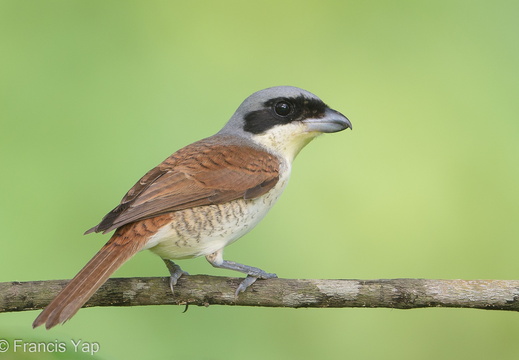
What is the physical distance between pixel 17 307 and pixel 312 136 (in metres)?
1.49

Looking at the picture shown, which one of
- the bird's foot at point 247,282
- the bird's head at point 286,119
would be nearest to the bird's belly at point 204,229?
the bird's foot at point 247,282

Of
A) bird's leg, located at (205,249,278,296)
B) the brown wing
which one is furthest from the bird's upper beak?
bird's leg, located at (205,249,278,296)

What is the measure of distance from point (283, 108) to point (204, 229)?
0.75m

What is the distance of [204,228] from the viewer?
271 cm

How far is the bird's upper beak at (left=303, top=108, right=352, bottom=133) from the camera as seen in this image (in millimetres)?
3031

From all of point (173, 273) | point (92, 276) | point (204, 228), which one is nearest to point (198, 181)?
point (204, 228)

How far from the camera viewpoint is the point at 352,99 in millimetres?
4031

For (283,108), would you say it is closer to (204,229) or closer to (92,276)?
(204,229)

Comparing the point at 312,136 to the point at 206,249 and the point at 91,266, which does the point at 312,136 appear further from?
the point at 91,266

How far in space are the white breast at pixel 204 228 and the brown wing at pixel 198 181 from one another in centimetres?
4

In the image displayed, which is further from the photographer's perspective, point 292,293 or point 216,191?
point 216,191

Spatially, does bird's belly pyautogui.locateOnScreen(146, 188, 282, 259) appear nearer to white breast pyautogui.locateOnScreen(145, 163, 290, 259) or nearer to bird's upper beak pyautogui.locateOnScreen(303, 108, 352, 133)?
white breast pyautogui.locateOnScreen(145, 163, 290, 259)

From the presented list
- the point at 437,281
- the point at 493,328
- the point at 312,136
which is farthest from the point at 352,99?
the point at 437,281

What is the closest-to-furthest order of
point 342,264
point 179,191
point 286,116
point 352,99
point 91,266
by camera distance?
point 91,266, point 179,191, point 286,116, point 342,264, point 352,99
